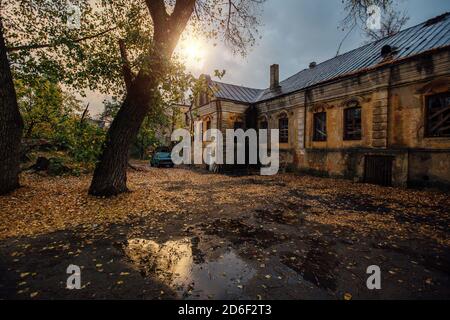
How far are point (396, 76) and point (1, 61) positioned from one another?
16.4 meters

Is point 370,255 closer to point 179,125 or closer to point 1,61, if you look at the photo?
point 179,125

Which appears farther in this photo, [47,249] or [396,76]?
[396,76]

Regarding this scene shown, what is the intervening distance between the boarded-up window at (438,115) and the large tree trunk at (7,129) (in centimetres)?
1688

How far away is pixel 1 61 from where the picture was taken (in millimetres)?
6980

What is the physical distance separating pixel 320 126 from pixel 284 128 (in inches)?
126

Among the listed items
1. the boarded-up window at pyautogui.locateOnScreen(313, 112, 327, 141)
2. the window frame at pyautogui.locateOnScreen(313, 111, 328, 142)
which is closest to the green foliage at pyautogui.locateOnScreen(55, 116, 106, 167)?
the window frame at pyautogui.locateOnScreen(313, 111, 328, 142)

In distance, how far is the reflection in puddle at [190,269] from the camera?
2795mm

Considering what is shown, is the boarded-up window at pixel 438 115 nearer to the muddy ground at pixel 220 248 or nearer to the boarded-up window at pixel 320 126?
the muddy ground at pixel 220 248

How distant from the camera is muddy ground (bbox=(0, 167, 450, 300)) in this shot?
111 inches

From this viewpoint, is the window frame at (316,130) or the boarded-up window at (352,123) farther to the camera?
the window frame at (316,130)

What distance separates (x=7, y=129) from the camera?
23.7ft

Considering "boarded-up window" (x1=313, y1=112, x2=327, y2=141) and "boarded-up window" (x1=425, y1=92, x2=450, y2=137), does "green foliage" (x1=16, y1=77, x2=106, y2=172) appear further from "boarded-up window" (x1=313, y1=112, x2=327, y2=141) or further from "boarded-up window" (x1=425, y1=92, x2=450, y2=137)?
"boarded-up window" (x1=425, y1=92, x2=450, y2=137)

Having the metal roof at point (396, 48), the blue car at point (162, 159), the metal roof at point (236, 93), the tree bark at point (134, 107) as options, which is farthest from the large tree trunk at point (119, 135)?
the blue car at point (162, 159)
